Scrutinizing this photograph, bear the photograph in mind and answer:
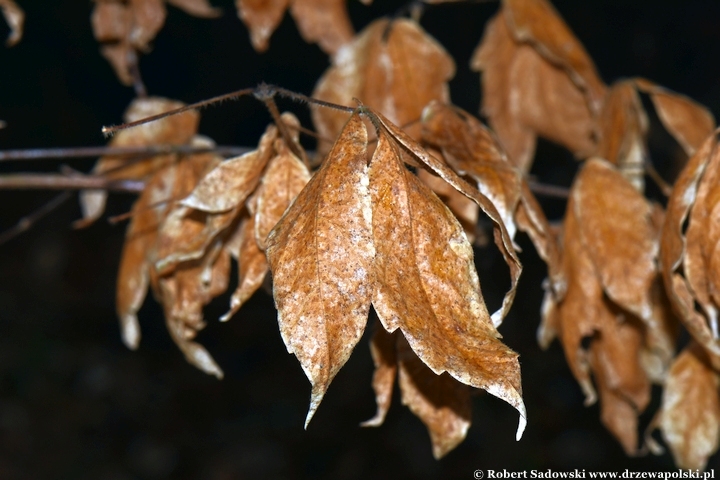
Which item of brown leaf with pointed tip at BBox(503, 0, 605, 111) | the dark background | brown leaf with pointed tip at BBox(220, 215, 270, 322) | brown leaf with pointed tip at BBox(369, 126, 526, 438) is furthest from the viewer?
the dark background

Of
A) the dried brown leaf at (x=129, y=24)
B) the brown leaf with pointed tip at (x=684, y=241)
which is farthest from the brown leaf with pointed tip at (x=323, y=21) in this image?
the brown leaf with pointed tip at (x=684, y=241)

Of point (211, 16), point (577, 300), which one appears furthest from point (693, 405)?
point (211, 16)

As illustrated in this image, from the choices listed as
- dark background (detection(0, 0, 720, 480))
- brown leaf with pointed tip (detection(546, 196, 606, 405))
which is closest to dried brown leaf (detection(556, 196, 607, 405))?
brown leaf with pointed tip (detection(546, 196, 606, 405))

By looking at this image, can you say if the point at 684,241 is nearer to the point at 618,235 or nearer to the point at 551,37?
the point at 618,235

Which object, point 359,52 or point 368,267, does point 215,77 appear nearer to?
point 359,52

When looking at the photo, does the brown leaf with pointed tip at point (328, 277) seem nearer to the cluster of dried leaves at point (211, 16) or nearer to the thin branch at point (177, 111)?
the thin branch at point (177, 111)

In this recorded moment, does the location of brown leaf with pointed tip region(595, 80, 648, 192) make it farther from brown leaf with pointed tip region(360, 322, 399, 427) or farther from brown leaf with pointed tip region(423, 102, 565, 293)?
brown leaf with pointed tip region(360, 322, 399, 427)
